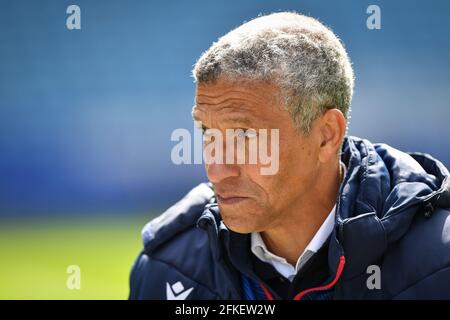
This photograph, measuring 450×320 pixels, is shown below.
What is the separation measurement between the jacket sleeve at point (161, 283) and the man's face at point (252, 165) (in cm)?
32

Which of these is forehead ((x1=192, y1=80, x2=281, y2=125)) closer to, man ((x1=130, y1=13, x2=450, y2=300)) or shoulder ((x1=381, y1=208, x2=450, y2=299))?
man ((x1=130, y1=13, x2=450, y2=300))

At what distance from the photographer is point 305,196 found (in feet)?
7.29

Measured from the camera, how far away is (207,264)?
235 cm

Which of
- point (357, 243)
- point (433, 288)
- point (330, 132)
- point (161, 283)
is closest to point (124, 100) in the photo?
point (161, 283)

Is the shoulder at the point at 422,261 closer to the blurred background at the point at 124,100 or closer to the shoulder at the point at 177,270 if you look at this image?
the shoulder at the point at 177,270

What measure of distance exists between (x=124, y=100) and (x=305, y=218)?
4.73 m

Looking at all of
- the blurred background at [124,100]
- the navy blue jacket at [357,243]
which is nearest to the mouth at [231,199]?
the navy blue jacket at [357,243]

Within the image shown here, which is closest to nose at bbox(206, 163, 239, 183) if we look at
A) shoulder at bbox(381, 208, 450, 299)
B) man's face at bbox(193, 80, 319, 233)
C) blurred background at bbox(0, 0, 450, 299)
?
man's face at bbox(193, 80, 319, 233)

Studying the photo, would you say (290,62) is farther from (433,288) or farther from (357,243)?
(433,288)

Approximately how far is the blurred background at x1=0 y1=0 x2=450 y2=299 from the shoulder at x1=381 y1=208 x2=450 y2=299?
3.79 m

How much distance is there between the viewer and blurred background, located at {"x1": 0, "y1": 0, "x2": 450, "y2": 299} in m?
6.20

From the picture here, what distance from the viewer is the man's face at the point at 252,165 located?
2.11m
